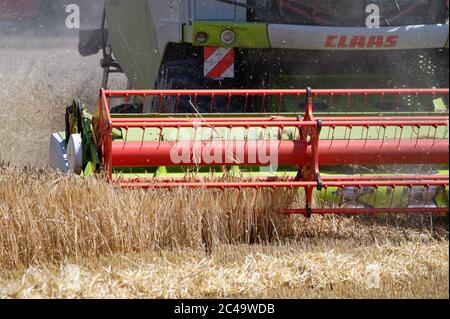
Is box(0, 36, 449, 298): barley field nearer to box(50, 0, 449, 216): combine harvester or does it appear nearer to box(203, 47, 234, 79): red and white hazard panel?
box(50, 0, 449, 216): combine harvester

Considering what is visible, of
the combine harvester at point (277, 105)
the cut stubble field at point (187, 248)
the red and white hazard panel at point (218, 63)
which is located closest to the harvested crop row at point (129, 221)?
the cut stubble field at point (187, 248)

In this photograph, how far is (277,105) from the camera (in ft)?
22.6

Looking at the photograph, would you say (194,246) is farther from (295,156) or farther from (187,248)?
(295,156)

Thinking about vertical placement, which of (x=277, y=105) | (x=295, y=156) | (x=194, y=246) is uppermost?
(x=295, y=156)

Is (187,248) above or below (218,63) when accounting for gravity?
below

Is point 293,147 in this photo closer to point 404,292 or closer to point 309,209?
point 309,209

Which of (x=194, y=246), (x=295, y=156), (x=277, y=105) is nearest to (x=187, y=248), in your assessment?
(x=194, y=246)

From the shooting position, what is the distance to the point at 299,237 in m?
5.17

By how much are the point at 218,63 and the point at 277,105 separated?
485 millimetres

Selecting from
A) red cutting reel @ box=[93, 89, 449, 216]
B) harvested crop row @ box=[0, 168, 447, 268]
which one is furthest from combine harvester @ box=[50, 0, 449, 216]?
→ harvested crop row @ box=[0, 168, 447, 268]

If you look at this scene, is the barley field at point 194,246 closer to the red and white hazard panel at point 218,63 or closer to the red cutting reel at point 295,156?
the red cutting reel at point 295,156

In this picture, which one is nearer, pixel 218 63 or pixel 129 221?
pixel 129 221

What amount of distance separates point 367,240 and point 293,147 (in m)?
0.60
